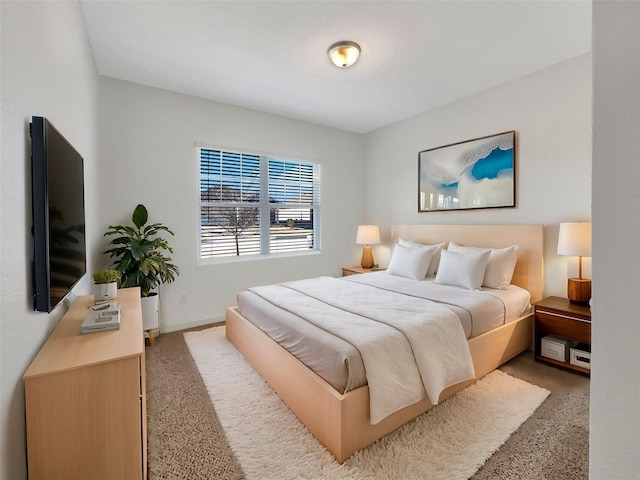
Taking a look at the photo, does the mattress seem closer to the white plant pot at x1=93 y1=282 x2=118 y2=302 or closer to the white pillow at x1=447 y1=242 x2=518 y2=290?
the white pillow at x1=447 y1=242 x2=518 y2=290

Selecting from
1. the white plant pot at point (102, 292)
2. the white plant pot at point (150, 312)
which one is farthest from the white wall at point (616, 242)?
the white plant pot at point (150, 312)

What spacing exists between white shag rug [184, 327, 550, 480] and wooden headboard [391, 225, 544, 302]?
1.10m

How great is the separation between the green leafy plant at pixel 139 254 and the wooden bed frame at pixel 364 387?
0.83 meters

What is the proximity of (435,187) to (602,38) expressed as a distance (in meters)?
3.40

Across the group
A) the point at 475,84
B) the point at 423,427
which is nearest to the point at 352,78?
the point at 475,84

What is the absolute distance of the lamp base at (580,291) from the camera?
2.58 m

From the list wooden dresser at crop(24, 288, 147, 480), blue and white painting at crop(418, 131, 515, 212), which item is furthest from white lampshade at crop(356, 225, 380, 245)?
wooden dresser at crop(24, 288, 147, 480)

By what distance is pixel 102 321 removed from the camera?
1504mm

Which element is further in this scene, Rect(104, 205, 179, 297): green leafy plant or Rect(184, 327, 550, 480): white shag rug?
Rect(104, 205, 179, 297): green leafy plant

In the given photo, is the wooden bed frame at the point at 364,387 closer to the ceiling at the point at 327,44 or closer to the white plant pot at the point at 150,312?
the white plant pot at the point at 150,312

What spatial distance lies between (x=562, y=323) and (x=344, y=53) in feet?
9.46

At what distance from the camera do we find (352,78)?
3.10 metres

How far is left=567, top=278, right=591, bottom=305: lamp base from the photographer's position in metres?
2.58

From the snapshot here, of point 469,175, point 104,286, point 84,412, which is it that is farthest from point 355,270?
point 84,412
